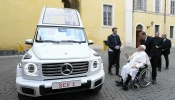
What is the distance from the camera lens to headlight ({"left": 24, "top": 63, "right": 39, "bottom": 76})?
3.98 metres

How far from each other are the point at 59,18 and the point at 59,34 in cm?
90

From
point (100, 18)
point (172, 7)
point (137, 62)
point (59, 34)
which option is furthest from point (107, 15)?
point (59, 34)

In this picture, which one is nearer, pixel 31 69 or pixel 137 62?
pixel 31 69

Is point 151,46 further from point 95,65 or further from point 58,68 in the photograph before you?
point 58,68

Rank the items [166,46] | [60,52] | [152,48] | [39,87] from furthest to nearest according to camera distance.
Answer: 1. [166,46]
2. [152,48]
3. [60,52]
4. [39,87]

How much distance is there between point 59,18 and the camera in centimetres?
622

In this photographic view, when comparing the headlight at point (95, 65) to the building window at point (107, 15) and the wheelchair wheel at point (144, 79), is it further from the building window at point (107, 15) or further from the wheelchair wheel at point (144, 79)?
the building window at point (107, 15)

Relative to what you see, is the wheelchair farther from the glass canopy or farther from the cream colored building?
the cream colored building

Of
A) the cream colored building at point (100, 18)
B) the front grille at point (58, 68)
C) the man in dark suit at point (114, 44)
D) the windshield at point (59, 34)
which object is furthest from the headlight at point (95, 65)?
the cream colored building at point (100, 18)

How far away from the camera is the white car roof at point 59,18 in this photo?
5.92 metres

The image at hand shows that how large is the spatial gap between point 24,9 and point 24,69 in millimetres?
12792

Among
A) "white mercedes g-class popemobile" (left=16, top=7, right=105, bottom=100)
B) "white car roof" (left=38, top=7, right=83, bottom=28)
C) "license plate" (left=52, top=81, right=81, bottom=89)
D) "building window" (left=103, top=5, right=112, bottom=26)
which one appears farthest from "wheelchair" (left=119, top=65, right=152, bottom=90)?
"building window" (left=103, top=5, right=112, bottom=26)

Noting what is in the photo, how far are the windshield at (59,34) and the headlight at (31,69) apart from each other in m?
1.39

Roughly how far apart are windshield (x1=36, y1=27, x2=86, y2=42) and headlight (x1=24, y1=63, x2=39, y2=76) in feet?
4.54
